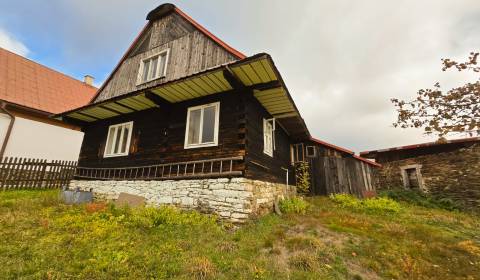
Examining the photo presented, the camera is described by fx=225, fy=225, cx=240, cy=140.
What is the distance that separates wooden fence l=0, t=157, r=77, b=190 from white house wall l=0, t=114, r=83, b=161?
2605 mm

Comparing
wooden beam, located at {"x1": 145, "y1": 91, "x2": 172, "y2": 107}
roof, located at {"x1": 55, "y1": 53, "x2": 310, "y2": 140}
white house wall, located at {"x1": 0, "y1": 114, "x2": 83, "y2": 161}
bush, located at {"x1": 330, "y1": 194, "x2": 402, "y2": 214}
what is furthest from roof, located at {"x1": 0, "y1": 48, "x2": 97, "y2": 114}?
bush, located at {"x1": 330, "y1": 194, "x2": 402, "y2": 214}

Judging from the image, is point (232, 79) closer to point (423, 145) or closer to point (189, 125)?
point (189, 125)

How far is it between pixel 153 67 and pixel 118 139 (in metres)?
3.99

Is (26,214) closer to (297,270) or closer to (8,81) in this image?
(297,270)

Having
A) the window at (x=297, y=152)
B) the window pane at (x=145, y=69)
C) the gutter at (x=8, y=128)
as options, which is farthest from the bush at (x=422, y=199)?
the gutter at (x=8, y=128)

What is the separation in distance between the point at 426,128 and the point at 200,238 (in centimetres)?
909

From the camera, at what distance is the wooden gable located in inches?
360

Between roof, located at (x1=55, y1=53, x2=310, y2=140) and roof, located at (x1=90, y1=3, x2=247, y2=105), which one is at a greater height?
roof, located at (x1=90, y1=3, x2=247, y2=105)

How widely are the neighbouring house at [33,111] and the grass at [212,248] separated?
9.72 m

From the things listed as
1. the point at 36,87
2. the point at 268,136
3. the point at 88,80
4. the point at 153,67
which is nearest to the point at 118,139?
the point at 153,67

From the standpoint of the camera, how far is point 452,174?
13438mm

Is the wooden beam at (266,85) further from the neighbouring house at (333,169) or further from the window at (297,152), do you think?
the window at (297,152)

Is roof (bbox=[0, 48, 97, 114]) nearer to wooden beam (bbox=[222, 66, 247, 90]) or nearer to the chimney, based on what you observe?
the chimney

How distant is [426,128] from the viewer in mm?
8562
